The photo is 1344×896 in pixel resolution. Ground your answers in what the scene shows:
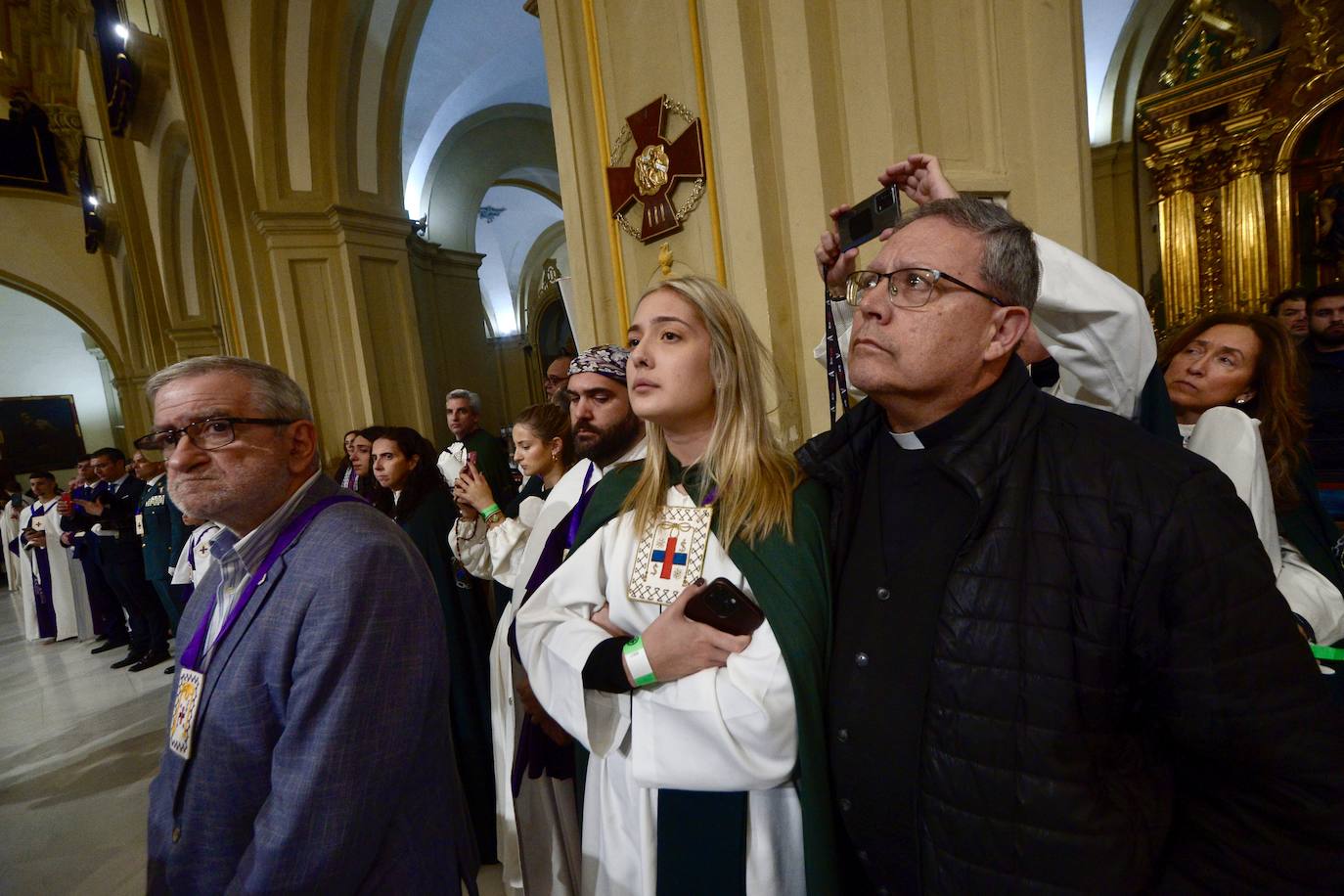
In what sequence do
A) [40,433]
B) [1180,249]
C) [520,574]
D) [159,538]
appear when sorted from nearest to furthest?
1. [520,574]
2. [159,538]
3. [1180,249]
4. [40,433]

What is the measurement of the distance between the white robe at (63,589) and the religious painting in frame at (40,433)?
11.3 m

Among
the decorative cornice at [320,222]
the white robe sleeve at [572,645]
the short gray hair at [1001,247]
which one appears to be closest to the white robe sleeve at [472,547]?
the white robe sleeve at [572,645]

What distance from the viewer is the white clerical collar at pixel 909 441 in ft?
3.69

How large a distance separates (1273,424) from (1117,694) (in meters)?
1.54

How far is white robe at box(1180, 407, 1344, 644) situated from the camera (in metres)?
1.58

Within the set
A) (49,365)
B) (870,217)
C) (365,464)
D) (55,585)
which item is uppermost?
(49,365)

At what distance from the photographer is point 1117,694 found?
0.90 metres

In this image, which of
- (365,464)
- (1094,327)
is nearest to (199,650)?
(1094,327)

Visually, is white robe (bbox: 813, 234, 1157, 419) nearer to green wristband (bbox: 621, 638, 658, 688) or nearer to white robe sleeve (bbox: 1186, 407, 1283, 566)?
white robe sleeve (bbox: 1186, 407, 1283, 566)

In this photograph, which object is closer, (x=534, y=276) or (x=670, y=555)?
(x=670, y=555)

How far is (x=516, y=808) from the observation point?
2131mm

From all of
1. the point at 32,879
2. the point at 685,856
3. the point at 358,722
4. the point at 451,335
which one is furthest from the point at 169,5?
the point at 685,856

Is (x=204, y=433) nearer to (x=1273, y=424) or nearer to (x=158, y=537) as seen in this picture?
(x=1273, y=424)

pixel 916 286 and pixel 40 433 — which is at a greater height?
pixel 40 433
